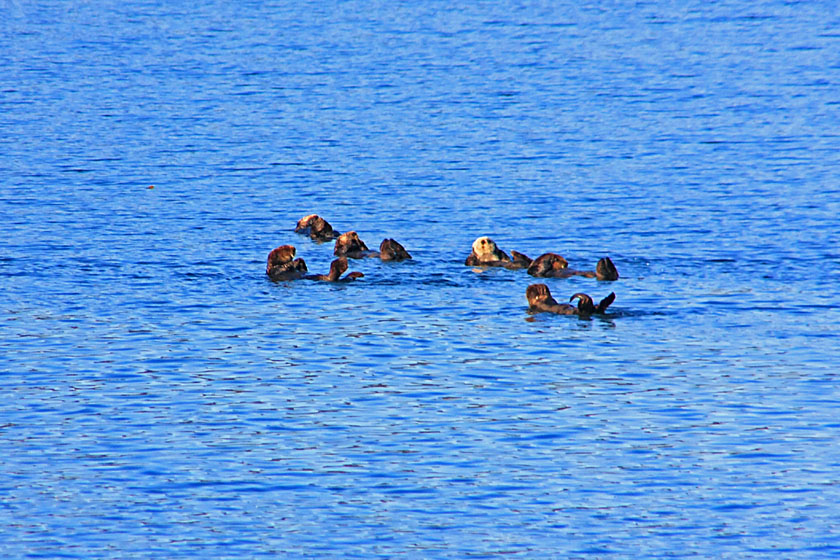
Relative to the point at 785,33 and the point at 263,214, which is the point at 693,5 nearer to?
the point at 785,33

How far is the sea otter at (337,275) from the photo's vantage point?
80.5ft

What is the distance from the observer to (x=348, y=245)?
87.1 feet

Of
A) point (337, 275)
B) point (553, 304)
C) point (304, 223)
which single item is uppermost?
point (304, 223)

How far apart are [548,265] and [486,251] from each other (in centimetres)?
137

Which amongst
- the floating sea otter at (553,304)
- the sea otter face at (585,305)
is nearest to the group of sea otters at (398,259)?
the floating sea otter at (553,304)

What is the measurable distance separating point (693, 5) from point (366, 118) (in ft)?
130

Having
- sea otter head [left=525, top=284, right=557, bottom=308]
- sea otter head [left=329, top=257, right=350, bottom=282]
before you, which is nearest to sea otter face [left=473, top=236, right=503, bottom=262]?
sea otter head [left=329, top=257, right=350, bottom=282]

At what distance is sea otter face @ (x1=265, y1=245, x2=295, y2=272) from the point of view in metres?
24.9

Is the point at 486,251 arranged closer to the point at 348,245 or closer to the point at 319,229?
the point at 348,245

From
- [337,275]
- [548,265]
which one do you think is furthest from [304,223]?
[548,265]

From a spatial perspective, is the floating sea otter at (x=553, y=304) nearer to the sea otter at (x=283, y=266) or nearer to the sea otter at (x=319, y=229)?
the sea otter at (x=283, y=266)

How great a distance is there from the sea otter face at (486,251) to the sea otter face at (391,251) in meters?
1.50

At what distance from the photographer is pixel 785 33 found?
71812 mm

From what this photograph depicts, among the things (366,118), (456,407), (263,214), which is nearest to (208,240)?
(263,214)
